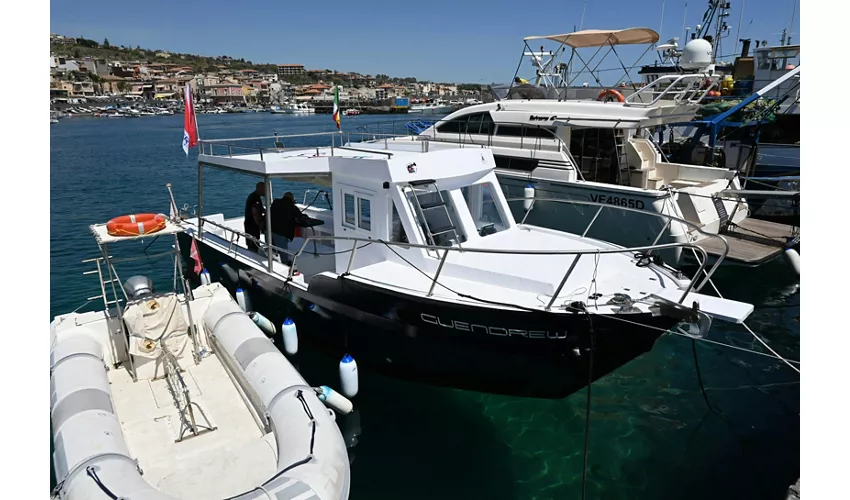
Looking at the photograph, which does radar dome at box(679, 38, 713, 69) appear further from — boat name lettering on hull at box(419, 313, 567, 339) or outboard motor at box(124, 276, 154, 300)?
outboard motor at box(124, 276, 154, 300)

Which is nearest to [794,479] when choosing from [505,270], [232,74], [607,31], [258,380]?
[505,270]

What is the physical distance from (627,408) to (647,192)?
5.96 meters

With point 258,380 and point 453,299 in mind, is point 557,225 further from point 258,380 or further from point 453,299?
point 258,380

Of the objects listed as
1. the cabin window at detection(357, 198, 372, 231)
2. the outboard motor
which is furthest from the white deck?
the cabin window at detection(357, 198, 372, 231)

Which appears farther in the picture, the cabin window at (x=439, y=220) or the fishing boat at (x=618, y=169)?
the fishing boat at (x=618, y=169)

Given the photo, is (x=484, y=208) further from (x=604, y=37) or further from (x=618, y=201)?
(x=604, y=37)

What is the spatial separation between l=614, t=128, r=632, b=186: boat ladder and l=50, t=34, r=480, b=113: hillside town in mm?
101427

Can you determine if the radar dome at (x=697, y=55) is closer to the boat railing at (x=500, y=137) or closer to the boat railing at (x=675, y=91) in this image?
the boat railing at (x=675, y=91)

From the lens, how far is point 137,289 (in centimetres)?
659

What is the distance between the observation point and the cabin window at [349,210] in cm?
845

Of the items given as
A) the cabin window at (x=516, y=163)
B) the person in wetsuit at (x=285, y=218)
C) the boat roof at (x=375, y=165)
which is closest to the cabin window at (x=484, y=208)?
the boat roof at (x=375, y=165)

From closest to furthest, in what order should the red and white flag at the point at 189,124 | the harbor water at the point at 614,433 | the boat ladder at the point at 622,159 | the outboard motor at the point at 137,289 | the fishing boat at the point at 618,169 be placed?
the harbor water at the point at 614,433, the outboard motor at the point at 137,289, the red and white flag at the point at 189,124, the fishing boat at the point at 618,169, the boat ladder at the point at 622,159

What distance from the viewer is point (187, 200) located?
22484mm

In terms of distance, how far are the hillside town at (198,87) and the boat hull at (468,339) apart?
109 m
